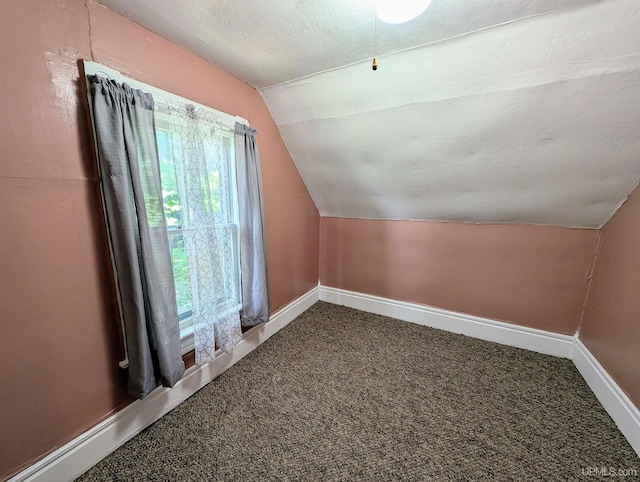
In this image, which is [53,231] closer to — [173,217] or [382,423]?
[173,217]

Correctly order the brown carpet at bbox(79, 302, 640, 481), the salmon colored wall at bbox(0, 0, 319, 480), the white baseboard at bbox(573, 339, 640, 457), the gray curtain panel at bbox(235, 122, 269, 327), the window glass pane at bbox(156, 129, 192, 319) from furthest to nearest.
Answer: the gray curtain panel at bbox(235, 122, 269, 327), the window glass pane at bbox(156, 129, 192, 319), the white baseboard at bbox(573, 339, 640, 457), the brown carpet at bbox(79, 302, 640, 481), the salmon colored wall at bbox(0, 0, 319, 480)

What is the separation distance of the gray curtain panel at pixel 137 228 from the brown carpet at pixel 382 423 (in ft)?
1.21

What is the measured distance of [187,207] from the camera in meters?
1.49

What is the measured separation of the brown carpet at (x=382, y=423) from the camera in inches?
48.1

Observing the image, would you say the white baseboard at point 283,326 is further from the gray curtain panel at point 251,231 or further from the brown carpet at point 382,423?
the gray curtain panel at point 251,231

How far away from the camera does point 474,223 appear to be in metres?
2.29

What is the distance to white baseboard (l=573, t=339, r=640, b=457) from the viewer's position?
1.34 meters


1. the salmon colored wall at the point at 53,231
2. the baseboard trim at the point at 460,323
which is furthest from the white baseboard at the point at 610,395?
the salmon colored wall at the point at 53,231

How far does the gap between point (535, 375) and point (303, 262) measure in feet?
6.89

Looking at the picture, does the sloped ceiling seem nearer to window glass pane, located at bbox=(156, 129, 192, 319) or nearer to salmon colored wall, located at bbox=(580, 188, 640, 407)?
salmon colored wall, located at bbox=(580, 188, 640, 407)

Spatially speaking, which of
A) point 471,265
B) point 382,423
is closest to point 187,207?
point 382,423

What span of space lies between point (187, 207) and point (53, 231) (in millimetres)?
562

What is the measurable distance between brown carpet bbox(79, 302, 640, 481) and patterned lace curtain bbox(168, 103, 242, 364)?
0.40 metres

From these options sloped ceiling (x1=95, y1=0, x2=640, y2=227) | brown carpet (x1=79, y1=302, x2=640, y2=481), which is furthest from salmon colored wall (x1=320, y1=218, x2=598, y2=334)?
brown carpet (x1=79, y1=302, x2=640, y2=481)
